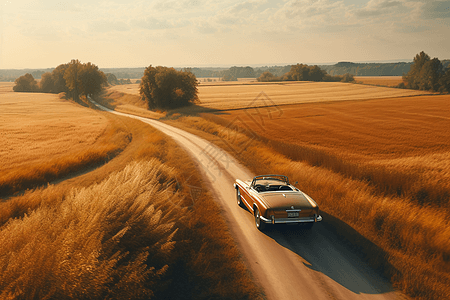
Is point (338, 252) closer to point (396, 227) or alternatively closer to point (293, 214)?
point (293, 214)

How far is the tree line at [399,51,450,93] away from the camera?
309 ft

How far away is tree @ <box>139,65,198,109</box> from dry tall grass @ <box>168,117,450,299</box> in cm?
5081

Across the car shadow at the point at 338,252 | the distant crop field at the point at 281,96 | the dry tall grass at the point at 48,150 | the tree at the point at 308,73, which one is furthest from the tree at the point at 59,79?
the car shadow at the point at 338,252

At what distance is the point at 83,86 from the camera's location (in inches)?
3401

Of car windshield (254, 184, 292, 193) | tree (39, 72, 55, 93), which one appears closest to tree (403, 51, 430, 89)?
car windshield (254, 184, 292, 193)

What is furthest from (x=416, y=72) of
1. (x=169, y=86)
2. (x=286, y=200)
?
(x=286, y=200)

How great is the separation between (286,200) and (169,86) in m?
57.4

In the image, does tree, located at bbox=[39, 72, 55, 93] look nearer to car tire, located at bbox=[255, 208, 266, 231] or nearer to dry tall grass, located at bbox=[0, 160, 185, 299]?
dry tall grass, located at bbox=[0, 160, 185, 299]

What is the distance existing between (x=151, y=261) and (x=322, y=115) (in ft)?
162

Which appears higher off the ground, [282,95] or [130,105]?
[282,95]

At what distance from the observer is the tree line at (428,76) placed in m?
94.3

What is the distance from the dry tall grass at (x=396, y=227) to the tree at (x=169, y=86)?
50.8 meters

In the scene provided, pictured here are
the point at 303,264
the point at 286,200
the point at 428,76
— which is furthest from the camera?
the point at 428,76

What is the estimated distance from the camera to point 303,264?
308 inches
